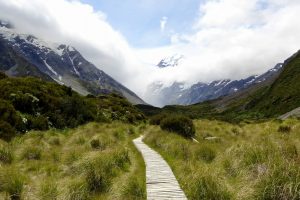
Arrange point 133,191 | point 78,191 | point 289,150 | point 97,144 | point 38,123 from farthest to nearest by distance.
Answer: point 38,123
point 97,144
point 289,150
point 133,191
point 78,191

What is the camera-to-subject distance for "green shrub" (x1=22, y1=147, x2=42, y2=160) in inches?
690

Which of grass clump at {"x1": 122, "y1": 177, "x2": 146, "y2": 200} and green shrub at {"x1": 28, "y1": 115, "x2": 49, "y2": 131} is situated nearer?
grass clump at {"x1": 122, "y1": 177, "x2": 146, "y2": 200}

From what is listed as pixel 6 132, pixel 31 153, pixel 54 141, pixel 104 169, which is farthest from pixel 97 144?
pixel 104 169

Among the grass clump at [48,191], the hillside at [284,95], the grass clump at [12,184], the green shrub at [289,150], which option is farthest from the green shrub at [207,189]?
the hillside at [284,95]

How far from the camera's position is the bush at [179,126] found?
30.3m

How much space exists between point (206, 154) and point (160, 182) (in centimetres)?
430

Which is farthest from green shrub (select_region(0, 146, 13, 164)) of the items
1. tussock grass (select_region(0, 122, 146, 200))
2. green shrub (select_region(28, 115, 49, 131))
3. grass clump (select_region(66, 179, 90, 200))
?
green shrub (select_region(28, 115, 49, 131))

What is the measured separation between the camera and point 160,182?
1307 centimetres

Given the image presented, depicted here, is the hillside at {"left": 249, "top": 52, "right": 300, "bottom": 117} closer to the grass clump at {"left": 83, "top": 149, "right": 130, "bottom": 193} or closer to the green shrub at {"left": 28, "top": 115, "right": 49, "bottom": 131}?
the green shrub at {"left": 28, "top": 115, "right": 49, "bottom": 131}

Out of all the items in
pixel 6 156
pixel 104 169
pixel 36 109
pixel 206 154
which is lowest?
pixel 104 169

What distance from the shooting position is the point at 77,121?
1403 inches

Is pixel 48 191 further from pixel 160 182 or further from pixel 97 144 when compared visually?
pixel 97 144

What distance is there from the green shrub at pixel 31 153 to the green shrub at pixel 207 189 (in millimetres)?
9213

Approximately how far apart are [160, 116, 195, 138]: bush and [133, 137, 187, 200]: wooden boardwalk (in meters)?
12.0
